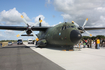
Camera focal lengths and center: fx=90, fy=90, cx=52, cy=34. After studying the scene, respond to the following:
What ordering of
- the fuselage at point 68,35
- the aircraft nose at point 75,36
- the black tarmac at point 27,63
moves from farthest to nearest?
1. the fuselage at point 68,35
2. the aircraft nose at point 75,36
3. the black tarmac at point 27,63

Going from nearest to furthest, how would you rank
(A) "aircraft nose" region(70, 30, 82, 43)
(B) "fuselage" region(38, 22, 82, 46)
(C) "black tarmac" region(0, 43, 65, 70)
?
(C) "black tarmac" region(0, 43, 65, 70) → (A) "aircraft nose" region(70, 30, 82, 43) → (B) "fuselage" region(38, 22, 82, 46)

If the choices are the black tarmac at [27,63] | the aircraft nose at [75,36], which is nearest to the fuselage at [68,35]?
the aircraft nose at [75,36]

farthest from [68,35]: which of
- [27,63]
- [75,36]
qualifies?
[27,63]

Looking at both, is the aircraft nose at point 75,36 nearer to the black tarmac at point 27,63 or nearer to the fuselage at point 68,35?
the fuselage at point 68,35

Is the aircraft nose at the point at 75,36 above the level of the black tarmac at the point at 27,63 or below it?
above

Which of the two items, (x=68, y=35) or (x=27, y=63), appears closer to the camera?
(x=27, y=63)

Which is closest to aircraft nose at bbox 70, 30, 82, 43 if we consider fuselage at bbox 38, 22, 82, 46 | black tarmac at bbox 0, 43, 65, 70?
fuselage at bbox 38, 22, 82, 46

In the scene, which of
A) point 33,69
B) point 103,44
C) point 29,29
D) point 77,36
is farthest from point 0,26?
point 103,44

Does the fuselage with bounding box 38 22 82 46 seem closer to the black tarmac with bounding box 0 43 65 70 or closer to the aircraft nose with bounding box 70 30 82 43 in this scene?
the aircraft nose with bounding box 70 30 82 43

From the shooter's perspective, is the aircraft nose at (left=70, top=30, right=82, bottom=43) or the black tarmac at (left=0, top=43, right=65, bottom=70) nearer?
the black tarmac at (left=0, top=43, right=65, bottom=70)

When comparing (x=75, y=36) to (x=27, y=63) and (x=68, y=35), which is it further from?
(x=27, y=63)

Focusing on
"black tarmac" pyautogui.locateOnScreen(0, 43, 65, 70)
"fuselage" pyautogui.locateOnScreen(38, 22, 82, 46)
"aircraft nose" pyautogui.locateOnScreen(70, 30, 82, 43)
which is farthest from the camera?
"fuselage" pyautogui.locateOnScreen(38, 22, 82, 46)

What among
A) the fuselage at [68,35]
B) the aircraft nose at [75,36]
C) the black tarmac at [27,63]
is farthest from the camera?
the fuselage at [68,35]

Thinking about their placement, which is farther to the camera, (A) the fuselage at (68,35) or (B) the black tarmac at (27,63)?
(A) the fuselage at (68,35)
